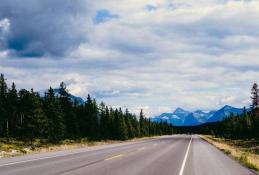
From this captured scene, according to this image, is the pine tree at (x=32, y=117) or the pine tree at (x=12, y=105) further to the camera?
the pine tree at (x=12, y=105)

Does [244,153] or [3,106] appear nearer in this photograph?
[244,153]

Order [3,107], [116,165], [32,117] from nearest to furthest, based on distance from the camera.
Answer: [116,165] < [32,117] < [3,107]

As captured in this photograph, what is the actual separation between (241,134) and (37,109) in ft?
255

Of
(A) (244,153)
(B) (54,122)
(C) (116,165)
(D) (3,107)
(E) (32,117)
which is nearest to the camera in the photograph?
(C) (116,165)

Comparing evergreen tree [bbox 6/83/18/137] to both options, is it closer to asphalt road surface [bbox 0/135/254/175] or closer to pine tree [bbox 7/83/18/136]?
pine tree [bbox 7/83/18/136]

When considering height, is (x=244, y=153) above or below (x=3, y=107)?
below

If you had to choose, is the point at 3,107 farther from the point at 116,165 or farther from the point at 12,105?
the point at 116,165

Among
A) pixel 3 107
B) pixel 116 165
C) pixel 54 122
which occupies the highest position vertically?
pixel 3 107

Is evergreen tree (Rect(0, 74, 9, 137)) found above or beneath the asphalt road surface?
above

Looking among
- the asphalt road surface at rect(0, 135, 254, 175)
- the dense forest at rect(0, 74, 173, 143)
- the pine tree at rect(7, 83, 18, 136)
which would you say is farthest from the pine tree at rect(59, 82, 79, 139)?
the asphalt road surface at rect(0, 135, 254, 175)

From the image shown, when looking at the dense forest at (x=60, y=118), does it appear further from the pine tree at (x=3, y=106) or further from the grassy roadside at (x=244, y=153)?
the grassy roadside at (x=244, y=153)

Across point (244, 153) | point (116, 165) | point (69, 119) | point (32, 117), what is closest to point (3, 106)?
point (69, 119)

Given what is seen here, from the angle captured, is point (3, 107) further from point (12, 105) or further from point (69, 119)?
point (69, 119)

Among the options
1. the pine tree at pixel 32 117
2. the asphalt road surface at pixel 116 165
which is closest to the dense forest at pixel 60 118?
the pine tree at pixel 32 117
